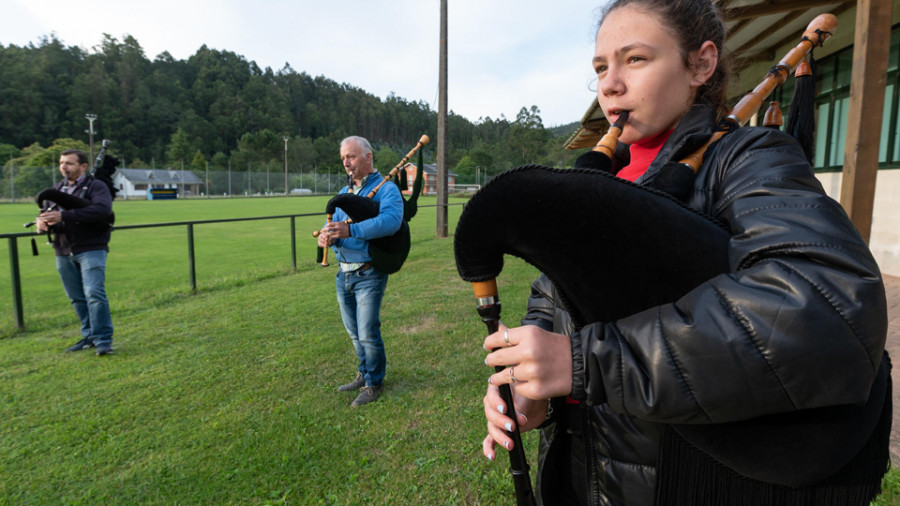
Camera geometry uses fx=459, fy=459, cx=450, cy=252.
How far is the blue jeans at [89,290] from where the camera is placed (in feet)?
16.8

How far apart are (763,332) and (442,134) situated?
15724 mm

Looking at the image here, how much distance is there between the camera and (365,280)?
416 centimetres

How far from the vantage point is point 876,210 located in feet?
23.2

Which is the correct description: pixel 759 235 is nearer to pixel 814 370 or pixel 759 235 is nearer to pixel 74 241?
pixel 814 370

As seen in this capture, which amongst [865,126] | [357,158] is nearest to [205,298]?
[357,158]

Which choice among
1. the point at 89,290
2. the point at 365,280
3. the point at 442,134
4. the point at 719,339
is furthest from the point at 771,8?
the point at 442,134

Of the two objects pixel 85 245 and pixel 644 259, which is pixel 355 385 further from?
pixel 644 259

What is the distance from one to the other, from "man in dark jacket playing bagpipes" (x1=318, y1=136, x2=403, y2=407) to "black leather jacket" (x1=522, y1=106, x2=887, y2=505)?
11.2 feet

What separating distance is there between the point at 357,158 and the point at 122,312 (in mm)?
4881

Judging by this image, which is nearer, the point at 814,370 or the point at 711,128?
the point at 814,370

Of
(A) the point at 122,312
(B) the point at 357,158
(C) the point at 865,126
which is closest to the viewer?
(C) the point at 865,126

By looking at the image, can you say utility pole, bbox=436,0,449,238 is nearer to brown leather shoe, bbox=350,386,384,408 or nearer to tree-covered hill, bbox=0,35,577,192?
brown leather shoe, bbox=350,386,384,408

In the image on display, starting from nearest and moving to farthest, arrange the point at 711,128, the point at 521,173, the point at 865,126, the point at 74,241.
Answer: the point at 521,173 → the point at 711,128 → the point at 865,126 → the point at 74,241

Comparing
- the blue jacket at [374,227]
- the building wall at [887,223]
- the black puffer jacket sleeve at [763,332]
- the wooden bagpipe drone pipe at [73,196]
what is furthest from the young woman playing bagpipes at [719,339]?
the building wall at [887,223]
